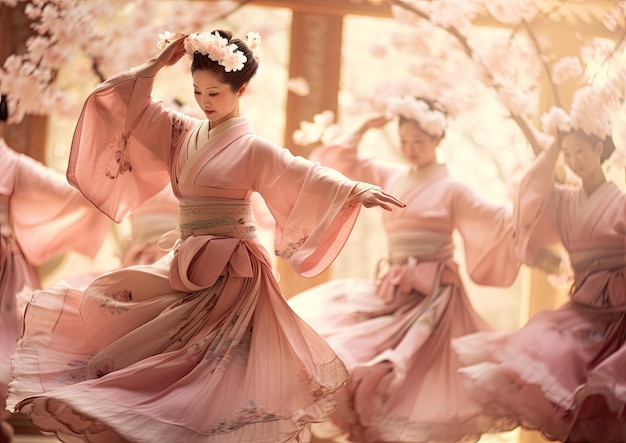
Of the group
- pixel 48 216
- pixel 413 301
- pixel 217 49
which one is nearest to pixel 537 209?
pixel 413 301

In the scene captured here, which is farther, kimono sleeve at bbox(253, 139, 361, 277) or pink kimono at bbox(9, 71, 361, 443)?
kimono sleeve at bbox(253, 139, 361, 277)

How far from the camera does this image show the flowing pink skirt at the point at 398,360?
4.76m

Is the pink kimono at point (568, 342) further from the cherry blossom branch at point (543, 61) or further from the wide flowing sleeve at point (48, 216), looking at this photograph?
the wide flowing sleeve at point (48, 216)

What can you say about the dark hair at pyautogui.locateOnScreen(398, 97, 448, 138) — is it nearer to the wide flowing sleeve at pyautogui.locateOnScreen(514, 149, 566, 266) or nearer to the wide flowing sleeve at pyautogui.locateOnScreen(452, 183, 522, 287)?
the wide flowing sleeve at pyautogui.locateOnScreen(452, 183, 522, 287)

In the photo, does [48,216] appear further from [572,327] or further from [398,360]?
[572,327]

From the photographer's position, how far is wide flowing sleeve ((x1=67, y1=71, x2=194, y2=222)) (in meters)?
3.86

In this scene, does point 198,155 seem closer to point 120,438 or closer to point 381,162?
point 120,438

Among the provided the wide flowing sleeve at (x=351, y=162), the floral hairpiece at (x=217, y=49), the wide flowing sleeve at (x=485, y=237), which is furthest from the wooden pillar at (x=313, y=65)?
the floral hairpiece at (x=217, y=49)

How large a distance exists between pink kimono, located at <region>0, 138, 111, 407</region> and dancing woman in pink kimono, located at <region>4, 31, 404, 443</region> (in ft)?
3.57

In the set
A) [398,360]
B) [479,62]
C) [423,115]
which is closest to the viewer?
[398,360]

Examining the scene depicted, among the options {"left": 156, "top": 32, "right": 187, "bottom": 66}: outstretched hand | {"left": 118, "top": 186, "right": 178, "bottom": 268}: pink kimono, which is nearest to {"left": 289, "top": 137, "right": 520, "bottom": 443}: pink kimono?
{"left": 118, "top": 186, "right": 178, "bottom": 268}: pink kimono

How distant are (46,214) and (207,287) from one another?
1775 millimetres

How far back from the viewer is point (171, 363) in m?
3.52

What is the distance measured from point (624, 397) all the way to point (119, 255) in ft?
9.80
